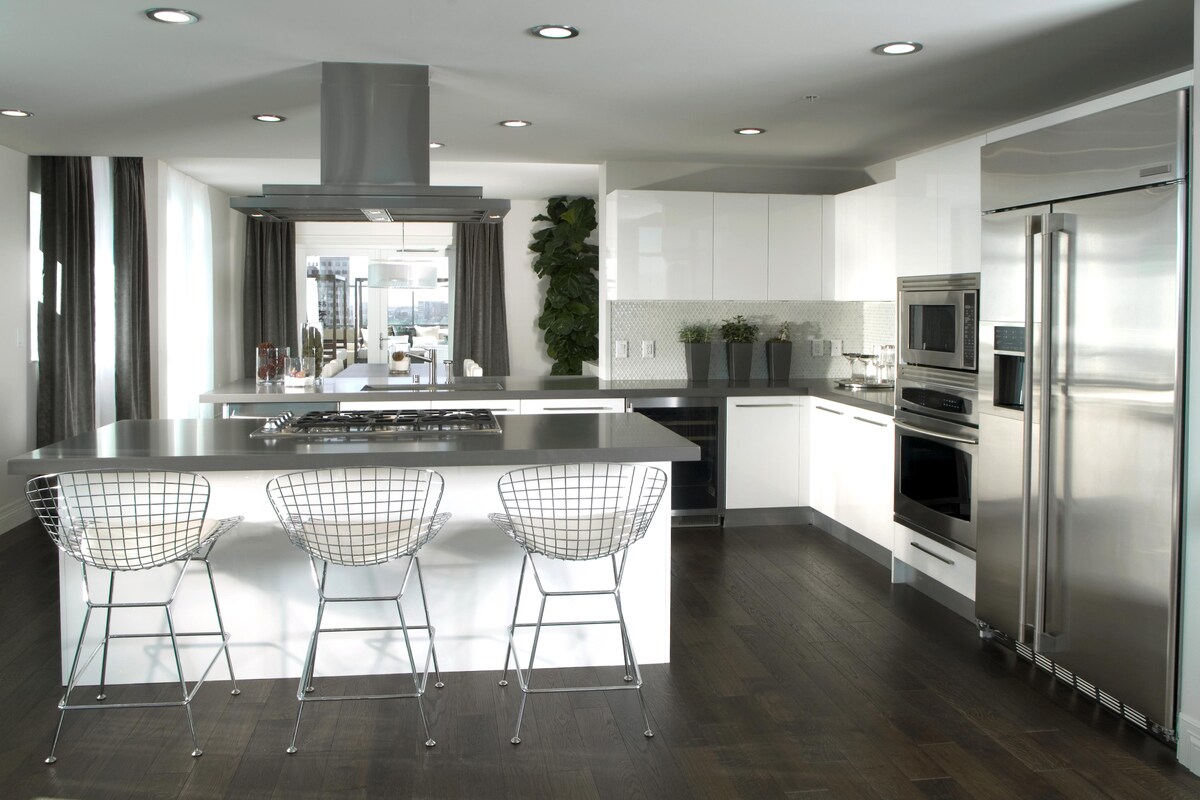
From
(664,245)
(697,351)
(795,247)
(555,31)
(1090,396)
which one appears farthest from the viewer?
(697,351)

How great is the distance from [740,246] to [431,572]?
11.1ft

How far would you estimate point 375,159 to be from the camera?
4176 mm

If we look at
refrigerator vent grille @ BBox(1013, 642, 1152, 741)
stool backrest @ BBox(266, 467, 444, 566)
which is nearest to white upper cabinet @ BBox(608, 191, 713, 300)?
stool backrest @ BBox(266, 467, 444, 566)

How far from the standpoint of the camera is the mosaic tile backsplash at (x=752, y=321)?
261 inches

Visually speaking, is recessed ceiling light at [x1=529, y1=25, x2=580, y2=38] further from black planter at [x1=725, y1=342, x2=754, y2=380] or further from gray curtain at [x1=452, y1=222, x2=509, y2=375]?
gray curtain at [x1=452, y1=222, x2=509, y2=375]

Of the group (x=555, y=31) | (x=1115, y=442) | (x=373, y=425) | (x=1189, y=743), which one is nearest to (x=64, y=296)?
(x=373, y=425)

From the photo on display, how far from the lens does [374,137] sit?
13.6 feet

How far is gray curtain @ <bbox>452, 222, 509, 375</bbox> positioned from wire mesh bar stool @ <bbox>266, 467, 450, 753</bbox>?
6.38 m

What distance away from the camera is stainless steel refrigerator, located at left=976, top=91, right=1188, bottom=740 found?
3078 mm

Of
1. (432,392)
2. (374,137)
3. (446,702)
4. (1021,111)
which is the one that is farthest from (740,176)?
(446,702)

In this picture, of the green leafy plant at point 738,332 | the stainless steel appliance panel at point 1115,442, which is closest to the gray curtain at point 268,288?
the green leafy plant at point 738,332

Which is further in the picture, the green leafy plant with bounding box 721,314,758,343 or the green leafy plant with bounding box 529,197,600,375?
the green leafy plant with bounding box 529,197,600,375

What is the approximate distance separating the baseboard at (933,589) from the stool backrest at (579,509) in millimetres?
1552

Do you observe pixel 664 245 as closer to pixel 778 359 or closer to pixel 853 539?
pixel 778 359
